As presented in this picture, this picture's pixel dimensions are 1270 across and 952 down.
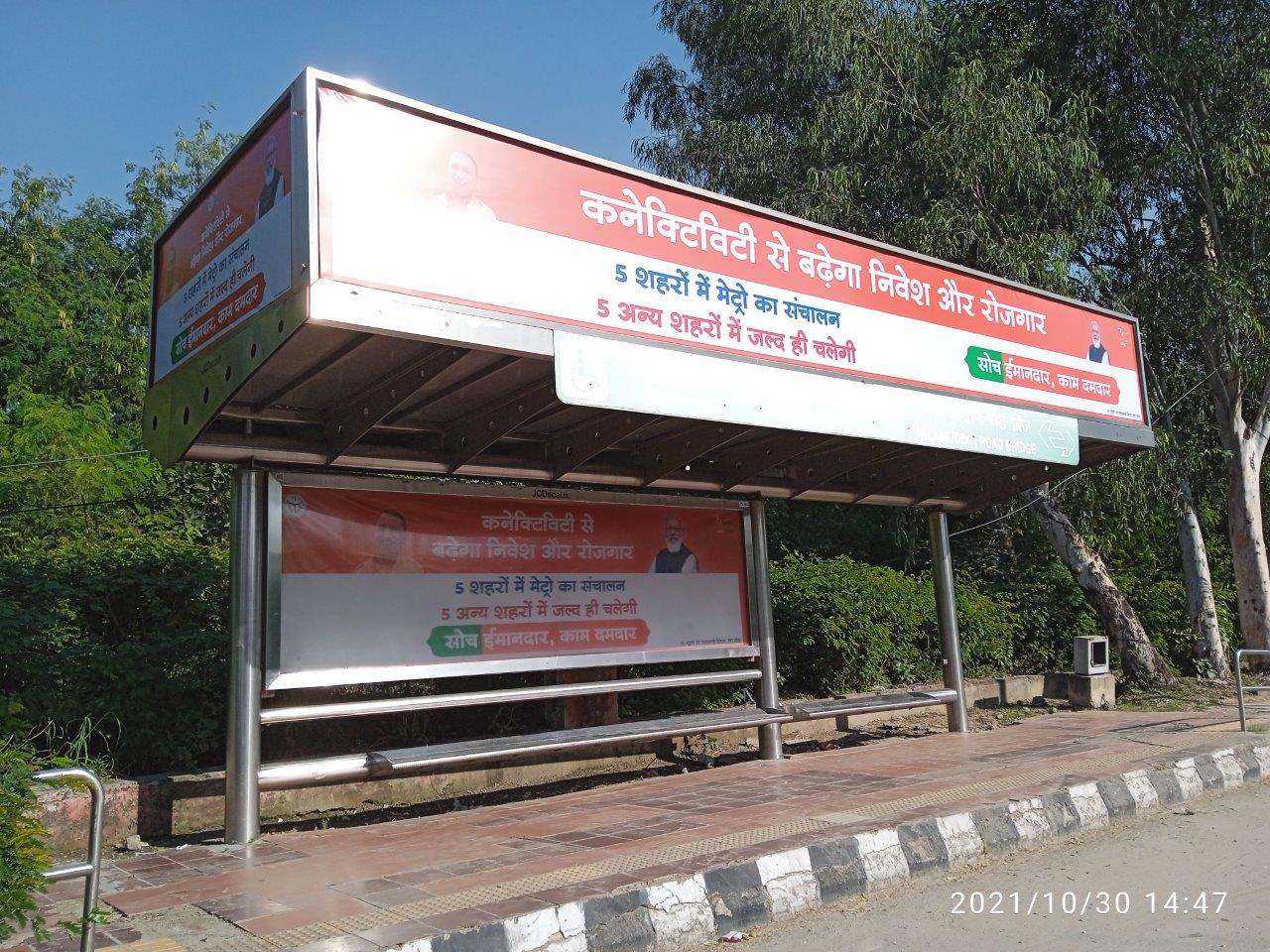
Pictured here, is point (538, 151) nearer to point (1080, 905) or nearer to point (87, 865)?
point (87, 865)

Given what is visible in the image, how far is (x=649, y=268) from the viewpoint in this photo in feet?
19.5

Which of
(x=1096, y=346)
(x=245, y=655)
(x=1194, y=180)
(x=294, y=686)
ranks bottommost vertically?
(x=294, y=686)

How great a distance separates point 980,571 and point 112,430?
1209cm

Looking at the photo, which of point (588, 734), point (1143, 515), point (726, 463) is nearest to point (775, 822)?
point (588, 734)

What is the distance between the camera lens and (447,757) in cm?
604

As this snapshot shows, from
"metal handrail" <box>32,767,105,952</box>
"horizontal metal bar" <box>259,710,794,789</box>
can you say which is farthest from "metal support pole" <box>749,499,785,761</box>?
"metal handrail" <box>32,767,105,952</box>

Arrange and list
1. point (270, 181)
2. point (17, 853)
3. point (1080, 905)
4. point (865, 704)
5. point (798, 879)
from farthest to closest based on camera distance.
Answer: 1. point (865, 704)
2. point (270, 181)
3. point (798, 879)
4. point (1080, 905)
5. point (17, 853)

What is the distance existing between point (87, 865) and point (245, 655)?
7.14 ft

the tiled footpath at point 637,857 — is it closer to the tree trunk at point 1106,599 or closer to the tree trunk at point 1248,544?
the tree trunk at point 1106,599

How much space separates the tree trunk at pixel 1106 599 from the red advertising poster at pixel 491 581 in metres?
6.99

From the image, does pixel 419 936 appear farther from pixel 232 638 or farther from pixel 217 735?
pixel 217 735

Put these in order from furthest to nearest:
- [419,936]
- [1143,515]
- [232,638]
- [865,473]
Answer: [1143,515] < [865,473] < [232,638] < [419,936]

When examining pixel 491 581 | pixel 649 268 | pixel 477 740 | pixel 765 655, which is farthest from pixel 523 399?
pixel 765 655

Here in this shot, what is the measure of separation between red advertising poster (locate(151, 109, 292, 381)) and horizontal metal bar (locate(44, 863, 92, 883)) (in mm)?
2446
